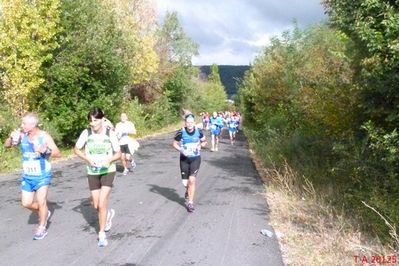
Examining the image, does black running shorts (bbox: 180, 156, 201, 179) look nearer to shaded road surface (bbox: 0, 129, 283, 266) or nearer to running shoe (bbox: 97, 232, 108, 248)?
shaded road surface (bbox: 0, 129, 283, 266)

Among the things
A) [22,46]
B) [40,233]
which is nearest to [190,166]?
[40,233]

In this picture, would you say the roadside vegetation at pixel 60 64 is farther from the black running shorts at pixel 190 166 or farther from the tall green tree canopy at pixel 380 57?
the tall green tree canopy at pixel 380 57

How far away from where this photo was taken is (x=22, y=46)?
60.2 feet

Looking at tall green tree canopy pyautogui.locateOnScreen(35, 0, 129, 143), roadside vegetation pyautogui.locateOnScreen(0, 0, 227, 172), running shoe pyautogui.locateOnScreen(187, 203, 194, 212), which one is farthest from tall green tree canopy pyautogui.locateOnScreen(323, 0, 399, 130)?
tall green tree canopy pyautogui.locateOnScreen(35, 0, 129, 143)

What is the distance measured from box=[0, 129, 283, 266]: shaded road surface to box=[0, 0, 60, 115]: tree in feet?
23.2

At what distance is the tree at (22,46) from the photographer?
59.4 ft

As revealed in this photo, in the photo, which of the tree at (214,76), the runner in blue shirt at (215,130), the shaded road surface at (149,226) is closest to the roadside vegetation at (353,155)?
the shaded road surface at (149,226)

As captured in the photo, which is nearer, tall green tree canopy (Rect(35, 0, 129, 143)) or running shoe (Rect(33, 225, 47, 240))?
running shoe (Rect(33, 225, 47, 240))

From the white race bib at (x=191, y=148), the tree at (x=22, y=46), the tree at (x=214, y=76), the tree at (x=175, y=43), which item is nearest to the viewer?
the white race bib at (x=191, y=148)

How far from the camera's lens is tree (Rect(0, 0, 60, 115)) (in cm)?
1809

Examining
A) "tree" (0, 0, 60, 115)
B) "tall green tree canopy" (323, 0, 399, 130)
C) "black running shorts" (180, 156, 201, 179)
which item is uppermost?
"tree" (0, 0, 60, 115)

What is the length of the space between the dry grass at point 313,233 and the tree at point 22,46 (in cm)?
1239

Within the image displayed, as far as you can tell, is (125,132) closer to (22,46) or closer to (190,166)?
(190,166)

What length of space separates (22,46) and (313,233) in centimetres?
1518
